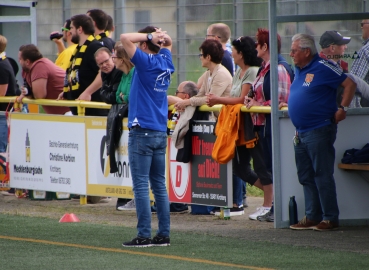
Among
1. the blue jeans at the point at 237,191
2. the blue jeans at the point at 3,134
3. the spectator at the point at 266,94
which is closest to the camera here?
the spectator at the point at 266,94

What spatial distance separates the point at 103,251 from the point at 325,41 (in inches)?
136

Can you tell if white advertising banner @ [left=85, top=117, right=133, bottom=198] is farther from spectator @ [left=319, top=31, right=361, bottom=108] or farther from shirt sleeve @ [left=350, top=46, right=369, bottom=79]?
shirt sleeve @ [left=350, top=46, right=369, bottom=79]

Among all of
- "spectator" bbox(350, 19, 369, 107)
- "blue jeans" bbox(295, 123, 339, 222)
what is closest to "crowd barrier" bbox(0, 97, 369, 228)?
"blue jeans" bbox(295, 123, 339, 222)

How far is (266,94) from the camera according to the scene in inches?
415

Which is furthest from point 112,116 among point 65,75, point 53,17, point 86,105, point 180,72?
point 53,17

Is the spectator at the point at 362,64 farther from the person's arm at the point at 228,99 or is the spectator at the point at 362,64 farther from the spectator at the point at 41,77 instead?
the spectator at the point at 41,77

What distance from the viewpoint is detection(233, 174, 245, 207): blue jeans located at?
1101cm

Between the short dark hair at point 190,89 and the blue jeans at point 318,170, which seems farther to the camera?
the short dark hair at point 190,89

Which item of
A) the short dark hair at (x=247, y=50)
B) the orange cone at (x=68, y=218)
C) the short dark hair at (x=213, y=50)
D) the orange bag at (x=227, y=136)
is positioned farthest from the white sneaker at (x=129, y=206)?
the short dark hair at (x=247, y=50)

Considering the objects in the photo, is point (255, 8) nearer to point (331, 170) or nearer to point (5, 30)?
point (5, 30)

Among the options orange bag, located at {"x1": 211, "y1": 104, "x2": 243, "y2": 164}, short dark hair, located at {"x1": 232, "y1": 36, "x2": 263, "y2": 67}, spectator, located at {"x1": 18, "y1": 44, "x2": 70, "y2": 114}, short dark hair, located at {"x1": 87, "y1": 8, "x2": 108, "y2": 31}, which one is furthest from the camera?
spectator, located at {"x1": 18, "y1": 44, "x2": 70, "y2": 114}

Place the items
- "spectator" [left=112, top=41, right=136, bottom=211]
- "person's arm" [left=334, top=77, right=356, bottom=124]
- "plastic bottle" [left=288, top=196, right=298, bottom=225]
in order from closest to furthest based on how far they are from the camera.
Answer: "person's arm" [left=334, top=77, right=356, bottom=124]
"spectator" [left=112, top=41, right=136, bottom=211]
"plastic bottle" [left=288, top=196, right=298, bottom=225]

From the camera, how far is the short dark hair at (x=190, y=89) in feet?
37.2

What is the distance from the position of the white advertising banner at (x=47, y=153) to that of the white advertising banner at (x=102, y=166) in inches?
4.5
